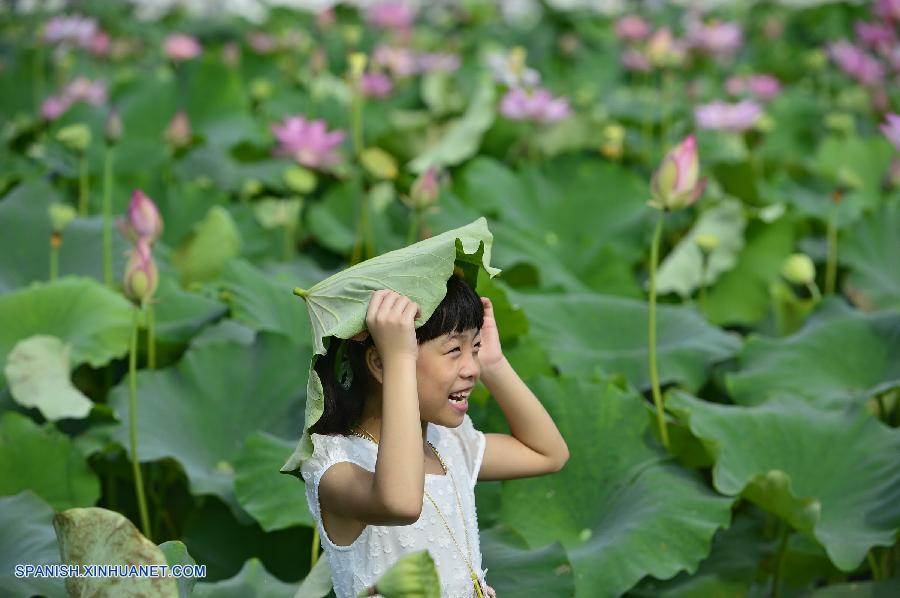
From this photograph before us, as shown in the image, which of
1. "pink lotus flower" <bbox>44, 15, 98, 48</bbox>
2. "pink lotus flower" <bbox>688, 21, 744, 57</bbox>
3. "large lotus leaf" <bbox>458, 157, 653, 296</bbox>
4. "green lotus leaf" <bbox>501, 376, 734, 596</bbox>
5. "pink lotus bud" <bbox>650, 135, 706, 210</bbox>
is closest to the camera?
"green lotus leaf" <bbox>501, 376, 734, 596</bbox>

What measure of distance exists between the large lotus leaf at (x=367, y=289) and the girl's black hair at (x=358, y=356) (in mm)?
52

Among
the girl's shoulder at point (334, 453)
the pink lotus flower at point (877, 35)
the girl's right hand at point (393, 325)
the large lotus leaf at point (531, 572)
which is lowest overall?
the pink lotus flower at point (877, 35)

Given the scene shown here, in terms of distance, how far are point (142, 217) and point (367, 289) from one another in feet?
3.38

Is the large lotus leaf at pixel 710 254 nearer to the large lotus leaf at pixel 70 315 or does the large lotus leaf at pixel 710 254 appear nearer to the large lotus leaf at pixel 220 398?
the large lotus leaf at pixel 220 398

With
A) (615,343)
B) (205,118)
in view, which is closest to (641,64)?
(205,118)

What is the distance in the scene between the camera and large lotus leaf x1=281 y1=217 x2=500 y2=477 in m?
1.36

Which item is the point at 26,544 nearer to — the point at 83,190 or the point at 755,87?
the point at 83,190

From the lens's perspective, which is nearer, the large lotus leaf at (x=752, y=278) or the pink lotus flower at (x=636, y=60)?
the large lotus leaf at (x=752, y=278)

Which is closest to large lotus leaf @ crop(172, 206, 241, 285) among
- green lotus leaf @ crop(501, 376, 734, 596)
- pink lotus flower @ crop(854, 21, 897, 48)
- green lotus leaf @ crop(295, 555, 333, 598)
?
green lotus leaf @ crop(501, 376, 734, 596)

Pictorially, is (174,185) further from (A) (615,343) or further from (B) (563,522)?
(B) (563,522)

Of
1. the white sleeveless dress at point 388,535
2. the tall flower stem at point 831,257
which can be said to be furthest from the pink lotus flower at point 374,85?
the white sleeveless dress at point 388,535

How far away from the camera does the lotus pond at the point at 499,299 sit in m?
2.01

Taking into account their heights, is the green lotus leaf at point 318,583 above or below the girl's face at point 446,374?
below

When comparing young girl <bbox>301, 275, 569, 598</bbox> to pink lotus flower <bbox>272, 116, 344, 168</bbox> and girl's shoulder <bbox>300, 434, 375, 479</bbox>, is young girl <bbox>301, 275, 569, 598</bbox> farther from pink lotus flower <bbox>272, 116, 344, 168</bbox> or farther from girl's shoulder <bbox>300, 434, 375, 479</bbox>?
pink lotus flower <bbox>272, 116, 344, 168</bbox>
